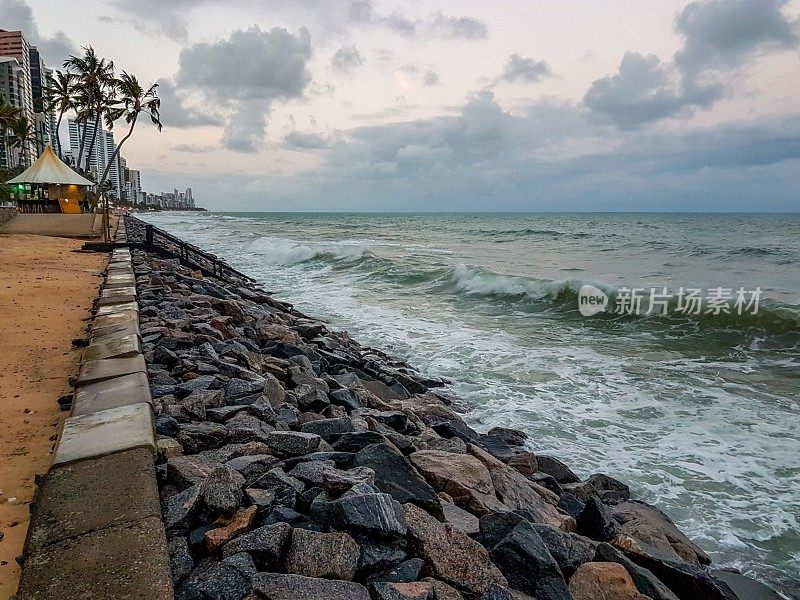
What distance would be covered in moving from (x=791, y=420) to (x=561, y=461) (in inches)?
107

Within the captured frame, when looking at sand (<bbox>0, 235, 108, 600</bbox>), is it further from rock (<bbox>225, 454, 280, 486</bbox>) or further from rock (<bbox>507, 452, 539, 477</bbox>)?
rock (<bbox>507, 452, 539, 477</bbox>)

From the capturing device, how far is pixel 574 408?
577 cm

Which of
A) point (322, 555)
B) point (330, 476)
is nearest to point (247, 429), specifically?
point (330, 476)

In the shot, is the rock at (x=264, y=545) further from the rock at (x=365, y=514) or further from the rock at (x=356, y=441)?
the rock at (x=356, y=441)

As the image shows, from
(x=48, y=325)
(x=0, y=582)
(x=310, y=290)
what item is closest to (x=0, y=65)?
(x=310, y=290)

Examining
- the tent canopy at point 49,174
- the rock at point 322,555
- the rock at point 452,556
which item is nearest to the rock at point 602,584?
the rock at point 452,556

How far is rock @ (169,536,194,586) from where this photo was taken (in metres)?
1.86

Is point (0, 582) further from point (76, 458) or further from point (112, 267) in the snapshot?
point (112, 267)

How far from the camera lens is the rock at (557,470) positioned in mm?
4145

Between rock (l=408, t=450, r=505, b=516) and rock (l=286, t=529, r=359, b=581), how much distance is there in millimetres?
1047

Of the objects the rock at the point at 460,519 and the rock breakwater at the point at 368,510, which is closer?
the rock breakwater at the point at 368,510

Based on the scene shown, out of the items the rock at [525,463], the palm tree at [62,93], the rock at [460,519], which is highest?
the palm tree at [62,93]

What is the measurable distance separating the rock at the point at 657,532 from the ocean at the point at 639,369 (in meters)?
0.24

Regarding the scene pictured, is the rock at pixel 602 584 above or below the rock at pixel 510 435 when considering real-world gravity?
above
